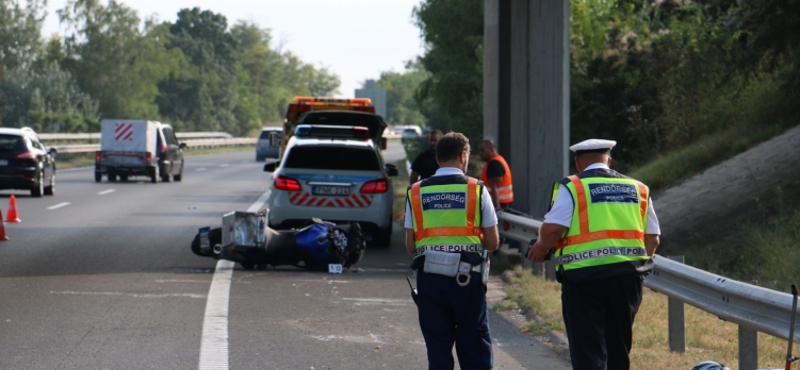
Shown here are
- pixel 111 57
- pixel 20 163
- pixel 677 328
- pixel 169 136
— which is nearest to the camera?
pixel 677 328

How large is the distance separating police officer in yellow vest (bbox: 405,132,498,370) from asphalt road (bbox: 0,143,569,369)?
181cm

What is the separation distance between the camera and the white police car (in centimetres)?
1573

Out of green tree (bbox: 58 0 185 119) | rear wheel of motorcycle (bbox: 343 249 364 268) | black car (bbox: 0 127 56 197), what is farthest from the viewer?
green tree (bbox: 58 0 185 119)

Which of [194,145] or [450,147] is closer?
[450,147]

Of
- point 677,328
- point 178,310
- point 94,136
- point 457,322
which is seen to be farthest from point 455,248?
point 94,136

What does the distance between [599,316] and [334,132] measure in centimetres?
1288

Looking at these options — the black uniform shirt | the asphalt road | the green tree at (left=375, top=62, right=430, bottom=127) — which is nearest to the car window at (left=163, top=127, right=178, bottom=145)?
the asphalt road

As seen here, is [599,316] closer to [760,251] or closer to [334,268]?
[334,268]

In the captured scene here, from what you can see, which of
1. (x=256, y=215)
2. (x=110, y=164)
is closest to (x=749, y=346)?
(x=256, y=215)

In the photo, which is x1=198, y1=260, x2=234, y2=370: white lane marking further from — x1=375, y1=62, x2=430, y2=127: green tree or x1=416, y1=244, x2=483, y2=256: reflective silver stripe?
x1=375, y1=62, x2=430, y2=127: green tree

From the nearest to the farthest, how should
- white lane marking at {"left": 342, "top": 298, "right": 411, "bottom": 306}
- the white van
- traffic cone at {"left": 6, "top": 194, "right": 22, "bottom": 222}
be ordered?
white lane marking at {"left": 342, "top": 298, "right": 411, "bottom": 306} < traffic cone at {"left": 6, "top": 194, "right": 22, "bottom": 222} < the white van

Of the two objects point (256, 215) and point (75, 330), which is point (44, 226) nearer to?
point (256, 215)

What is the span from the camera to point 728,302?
7.06 meters

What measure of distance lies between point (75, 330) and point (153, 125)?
25868 millimetres
